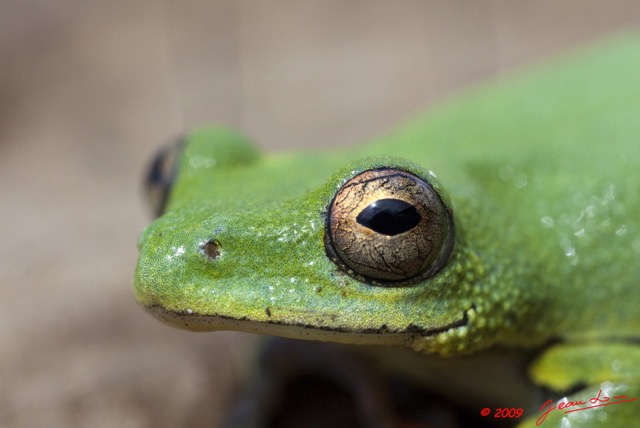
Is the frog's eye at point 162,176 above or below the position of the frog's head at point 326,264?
above

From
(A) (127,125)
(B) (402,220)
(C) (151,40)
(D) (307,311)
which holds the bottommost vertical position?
(D) (307,311)

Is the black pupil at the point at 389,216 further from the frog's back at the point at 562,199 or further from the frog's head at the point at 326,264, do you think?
the frog's back at the point at 562,199

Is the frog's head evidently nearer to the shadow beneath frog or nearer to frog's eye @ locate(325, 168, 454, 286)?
frog's eye @ locate(325, 168, 454, 286)

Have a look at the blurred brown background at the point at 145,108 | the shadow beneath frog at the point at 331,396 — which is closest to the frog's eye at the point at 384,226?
the shadow beneath frog at the point at 331,396

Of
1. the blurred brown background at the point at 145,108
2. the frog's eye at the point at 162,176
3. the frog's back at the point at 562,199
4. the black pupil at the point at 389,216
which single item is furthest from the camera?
the blurred brown background at the point at 145,108

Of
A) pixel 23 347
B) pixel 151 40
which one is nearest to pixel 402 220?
pixel 23 347

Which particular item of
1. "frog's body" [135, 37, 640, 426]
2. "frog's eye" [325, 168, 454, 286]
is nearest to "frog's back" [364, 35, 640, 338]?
"frog's body" [135, 37, 640, 426]

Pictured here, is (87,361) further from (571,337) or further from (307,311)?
(571,337)
